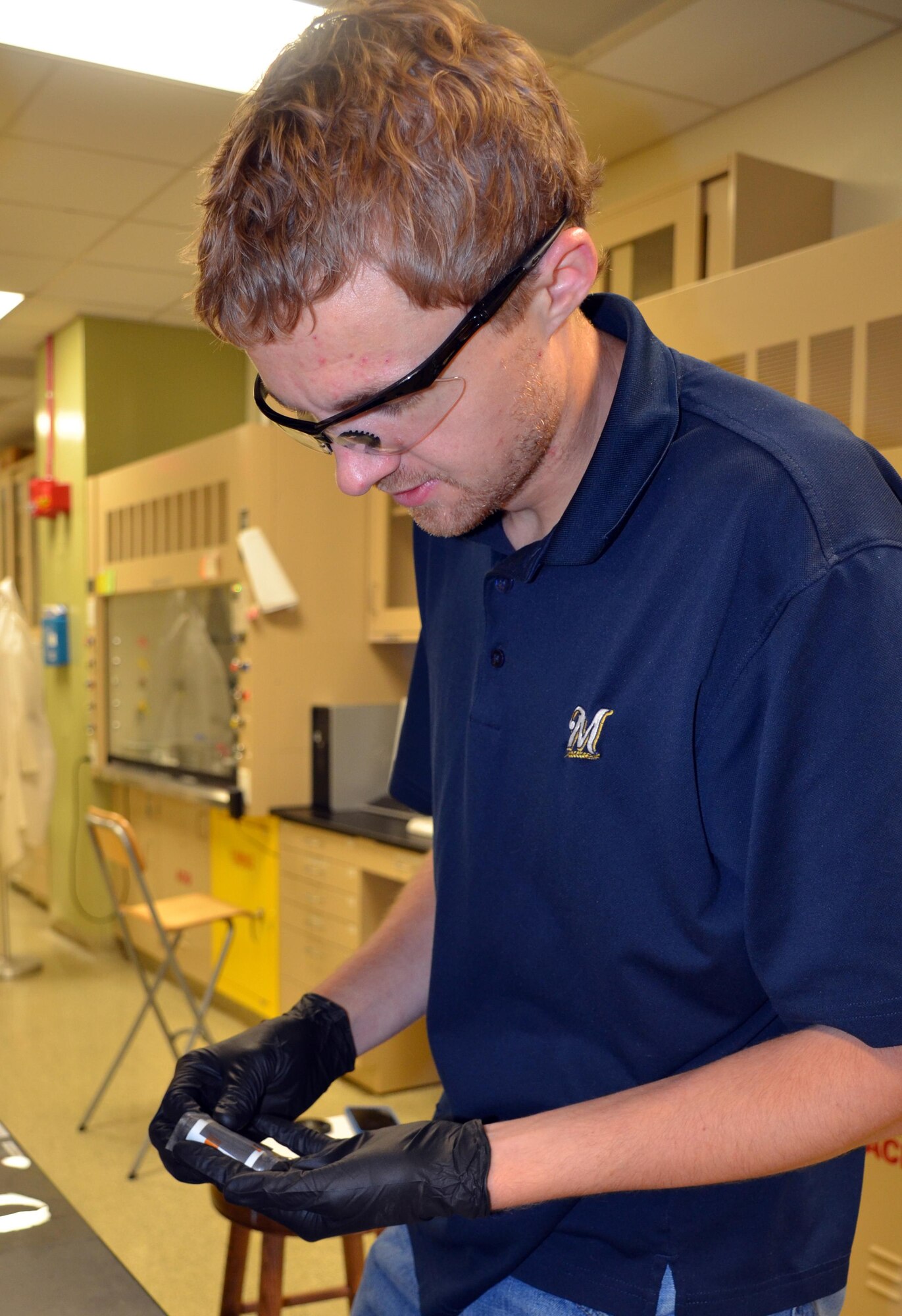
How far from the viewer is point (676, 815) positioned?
32.0 inches

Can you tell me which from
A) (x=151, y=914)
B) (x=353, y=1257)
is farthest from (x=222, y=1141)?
(x=151, y=914)

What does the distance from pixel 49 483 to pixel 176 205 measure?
1.83 metres

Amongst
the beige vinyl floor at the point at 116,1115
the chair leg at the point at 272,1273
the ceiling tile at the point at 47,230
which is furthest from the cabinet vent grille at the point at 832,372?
the ceiling tile at the point at 47,230

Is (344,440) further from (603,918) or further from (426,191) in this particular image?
(603,918)

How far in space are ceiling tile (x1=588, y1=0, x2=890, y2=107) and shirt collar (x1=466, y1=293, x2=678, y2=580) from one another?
2238 millimetres

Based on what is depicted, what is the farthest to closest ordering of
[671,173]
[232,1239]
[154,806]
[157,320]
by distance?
[157,320] < [154,806] < [671,173] < [232,1239]

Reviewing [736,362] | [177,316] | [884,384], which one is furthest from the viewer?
[177,316]

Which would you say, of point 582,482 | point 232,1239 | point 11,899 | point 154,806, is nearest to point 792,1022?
point 582,482

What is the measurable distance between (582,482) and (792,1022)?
1.36ft

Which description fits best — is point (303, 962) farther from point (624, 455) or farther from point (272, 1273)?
point (624, 455)

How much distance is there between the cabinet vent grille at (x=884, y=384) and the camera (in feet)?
6.11

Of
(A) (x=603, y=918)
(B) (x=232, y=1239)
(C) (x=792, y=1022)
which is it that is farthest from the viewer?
(B) (x=232, y=1239)

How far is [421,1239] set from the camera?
1.00 metres

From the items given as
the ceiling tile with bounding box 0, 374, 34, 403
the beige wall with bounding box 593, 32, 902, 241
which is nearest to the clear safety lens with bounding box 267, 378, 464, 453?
the beige wall with bounding box 593, 32, 902, 241
